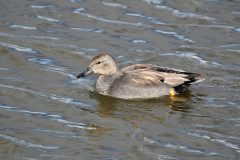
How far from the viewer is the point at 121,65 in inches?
547

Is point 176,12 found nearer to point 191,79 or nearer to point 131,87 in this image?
point 191,79

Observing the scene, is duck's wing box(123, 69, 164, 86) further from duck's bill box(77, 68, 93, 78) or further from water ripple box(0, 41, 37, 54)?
water ripple box(0, 41, 37, 54)

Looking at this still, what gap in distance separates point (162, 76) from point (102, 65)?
1088 millimetres

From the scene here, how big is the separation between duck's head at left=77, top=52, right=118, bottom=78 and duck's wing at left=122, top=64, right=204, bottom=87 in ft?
1.26

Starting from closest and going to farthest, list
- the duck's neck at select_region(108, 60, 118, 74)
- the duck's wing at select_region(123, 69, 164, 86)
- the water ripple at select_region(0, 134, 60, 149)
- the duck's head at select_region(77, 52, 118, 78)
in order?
the water ripple at select_region(0, 134, 60, 149) < the duck's wing at select_region(123, 69, 164, 86) < the duck's head at select_region(77, 52, 118, 78) < the duck's neck at select_region(108, 60, 118, 74)

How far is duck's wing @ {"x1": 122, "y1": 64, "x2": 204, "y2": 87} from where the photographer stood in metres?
12.8

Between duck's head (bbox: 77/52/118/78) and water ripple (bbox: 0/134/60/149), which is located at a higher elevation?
duck's head (bbox: 77/52/118/78)

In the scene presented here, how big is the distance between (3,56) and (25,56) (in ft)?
1.33

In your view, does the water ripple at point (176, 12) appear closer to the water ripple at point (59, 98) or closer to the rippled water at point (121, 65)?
the rippled water at point (121, 65)

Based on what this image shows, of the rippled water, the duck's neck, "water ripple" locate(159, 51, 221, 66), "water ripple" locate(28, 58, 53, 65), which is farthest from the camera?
"water ripple" locate(159, 51, 221, 66)

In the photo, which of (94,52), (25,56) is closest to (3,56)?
(25,56)

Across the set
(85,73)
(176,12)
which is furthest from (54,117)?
(176,12)

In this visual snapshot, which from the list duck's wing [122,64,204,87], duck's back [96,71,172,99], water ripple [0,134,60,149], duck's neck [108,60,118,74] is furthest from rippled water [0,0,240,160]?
duck's neck [108,60,118,74]

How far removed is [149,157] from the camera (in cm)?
988
